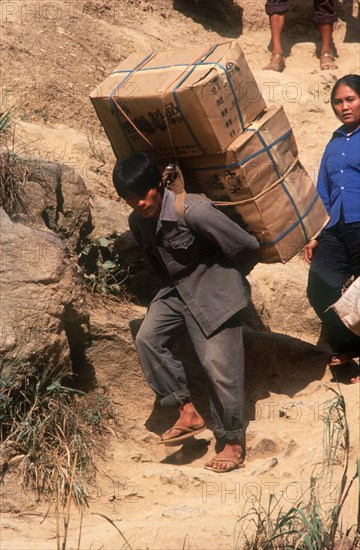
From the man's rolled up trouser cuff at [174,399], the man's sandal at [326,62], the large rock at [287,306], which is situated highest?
the man's sandal at [326,62]

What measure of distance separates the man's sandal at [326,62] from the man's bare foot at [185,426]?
195 inches

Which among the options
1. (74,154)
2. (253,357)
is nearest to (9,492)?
(253,357)

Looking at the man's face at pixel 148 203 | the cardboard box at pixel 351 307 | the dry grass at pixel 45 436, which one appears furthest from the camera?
the cardboard box at pixel 351 307

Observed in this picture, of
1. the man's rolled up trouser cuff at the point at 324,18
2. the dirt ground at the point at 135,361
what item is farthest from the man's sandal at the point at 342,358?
the man's rolled up trouser cuff at the point at 324,18

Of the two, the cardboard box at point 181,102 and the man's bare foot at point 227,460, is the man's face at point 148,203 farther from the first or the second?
the man's bare foot at point 227,460

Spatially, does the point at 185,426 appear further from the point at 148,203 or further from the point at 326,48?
the point at 326,48

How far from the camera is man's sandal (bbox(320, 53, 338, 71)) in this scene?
838 cm

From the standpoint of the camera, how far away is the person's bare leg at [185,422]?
4.36 m

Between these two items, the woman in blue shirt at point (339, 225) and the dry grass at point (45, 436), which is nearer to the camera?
the dry grass at point (45, 436)

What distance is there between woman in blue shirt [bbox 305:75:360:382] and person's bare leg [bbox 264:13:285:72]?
10.8ft

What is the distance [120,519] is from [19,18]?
453cm

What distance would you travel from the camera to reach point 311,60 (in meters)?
8.59

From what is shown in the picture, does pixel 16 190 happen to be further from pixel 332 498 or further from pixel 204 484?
pixel 332 498

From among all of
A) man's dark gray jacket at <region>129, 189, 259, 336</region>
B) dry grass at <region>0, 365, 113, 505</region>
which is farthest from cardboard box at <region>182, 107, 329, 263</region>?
dry grass at <region>0, 365, 113, 505</region>
